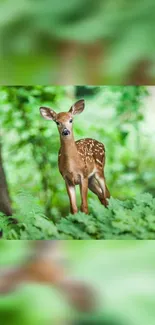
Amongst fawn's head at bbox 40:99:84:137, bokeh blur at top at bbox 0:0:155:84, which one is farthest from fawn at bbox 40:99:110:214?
bokeh blur at top at bbox 0:0:155:84

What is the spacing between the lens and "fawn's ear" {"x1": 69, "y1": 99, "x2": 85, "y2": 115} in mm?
2057

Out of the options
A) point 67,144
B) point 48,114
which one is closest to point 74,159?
point 67,144

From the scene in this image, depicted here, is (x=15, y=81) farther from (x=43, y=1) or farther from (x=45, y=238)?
(x=45, y=238)

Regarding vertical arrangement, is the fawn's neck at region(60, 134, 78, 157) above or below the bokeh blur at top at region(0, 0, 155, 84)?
below

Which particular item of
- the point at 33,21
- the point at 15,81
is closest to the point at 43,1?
the point at 33,21

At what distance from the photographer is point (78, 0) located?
208cm

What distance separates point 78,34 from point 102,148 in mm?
388

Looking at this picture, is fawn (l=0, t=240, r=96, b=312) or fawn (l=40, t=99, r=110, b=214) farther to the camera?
fawn (l=40, t=99, r=110, b=214)

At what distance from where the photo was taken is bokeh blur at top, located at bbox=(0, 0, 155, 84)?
2074 millimetres

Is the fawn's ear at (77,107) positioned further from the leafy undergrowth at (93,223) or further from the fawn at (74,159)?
the leafy undergrowth at (93,223)

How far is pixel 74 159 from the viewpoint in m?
2.08

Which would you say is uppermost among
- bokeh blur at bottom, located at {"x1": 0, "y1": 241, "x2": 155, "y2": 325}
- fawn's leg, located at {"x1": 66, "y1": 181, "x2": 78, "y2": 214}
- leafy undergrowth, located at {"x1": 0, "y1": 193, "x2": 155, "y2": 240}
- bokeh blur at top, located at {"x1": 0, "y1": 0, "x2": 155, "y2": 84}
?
bokeh blur at top, located at {"x1": 0, "y1": 0, "x2": 155, "y2": 84}

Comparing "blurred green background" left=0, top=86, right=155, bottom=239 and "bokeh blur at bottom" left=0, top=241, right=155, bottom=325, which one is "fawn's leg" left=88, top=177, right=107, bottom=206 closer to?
"blurred green background" left=0, top=86, right=155, bottom=239

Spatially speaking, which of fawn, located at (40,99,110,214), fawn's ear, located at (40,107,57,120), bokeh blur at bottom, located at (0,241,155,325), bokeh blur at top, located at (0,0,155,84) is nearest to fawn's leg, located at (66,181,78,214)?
fawn, located at (40,99,110,214)
